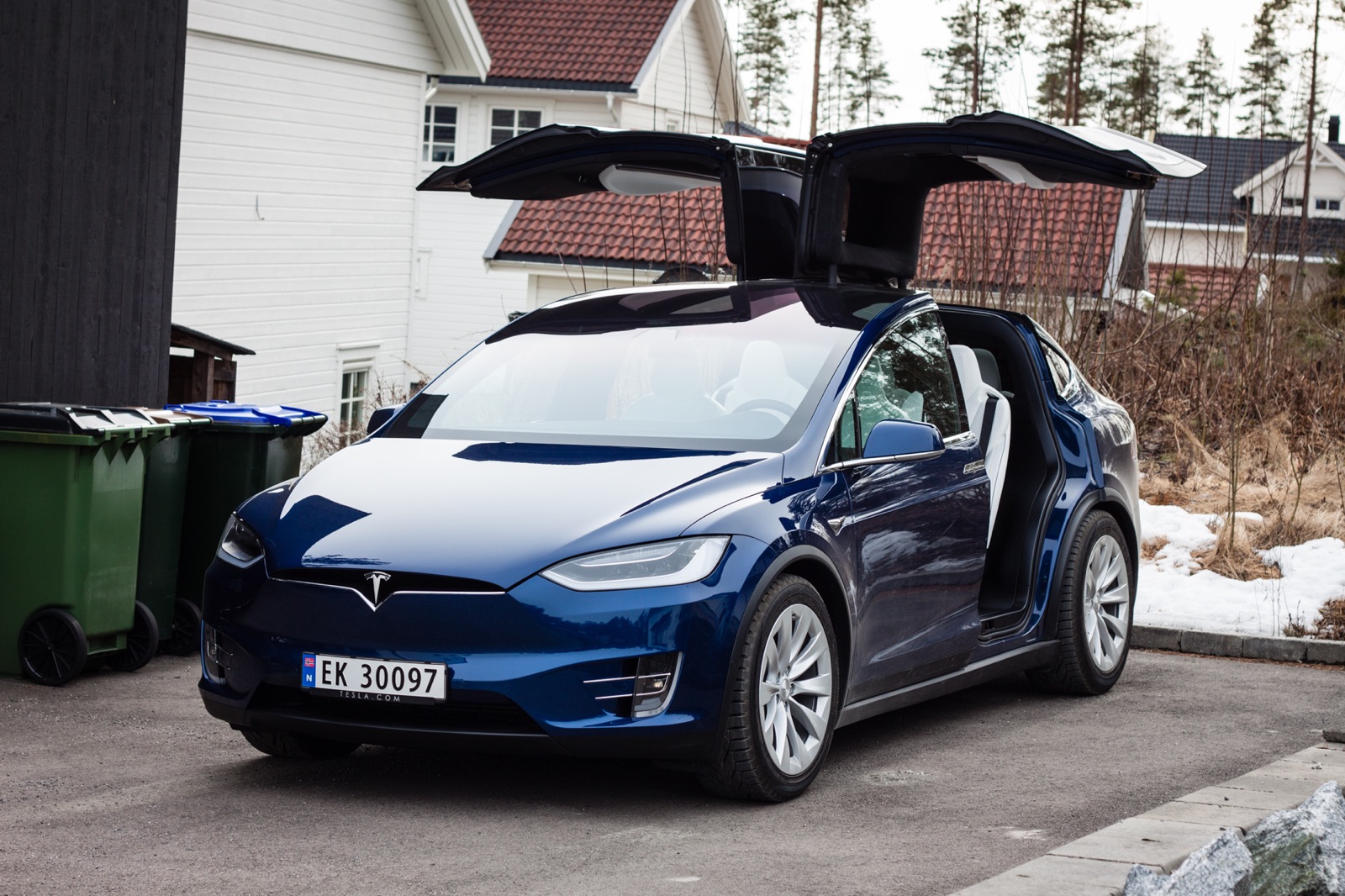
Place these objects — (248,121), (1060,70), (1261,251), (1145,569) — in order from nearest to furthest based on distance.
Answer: (1145,569) < (1261,251) < (248,121) < (1060,70)

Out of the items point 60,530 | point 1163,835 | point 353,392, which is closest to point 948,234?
point 60,530

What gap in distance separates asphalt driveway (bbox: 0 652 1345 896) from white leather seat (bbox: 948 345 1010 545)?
104 centimetres

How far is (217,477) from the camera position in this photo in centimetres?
859

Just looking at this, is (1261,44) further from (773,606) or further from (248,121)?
(773,606)

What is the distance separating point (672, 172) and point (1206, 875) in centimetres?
506

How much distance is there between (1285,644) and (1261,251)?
19.3 feet

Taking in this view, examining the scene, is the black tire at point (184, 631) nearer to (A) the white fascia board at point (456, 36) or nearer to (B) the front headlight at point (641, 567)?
(B) the front headlight at point (641, 567)

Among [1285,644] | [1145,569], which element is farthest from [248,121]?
[1285,644]

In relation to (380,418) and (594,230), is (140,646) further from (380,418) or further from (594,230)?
(594,230)

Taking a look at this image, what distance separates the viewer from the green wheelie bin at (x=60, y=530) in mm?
7438

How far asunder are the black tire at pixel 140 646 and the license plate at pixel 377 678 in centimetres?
282

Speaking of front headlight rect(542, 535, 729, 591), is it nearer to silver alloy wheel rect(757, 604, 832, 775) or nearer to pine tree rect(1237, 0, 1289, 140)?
silver alloy wheel rect(757, 604, 832, 775)

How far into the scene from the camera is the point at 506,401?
21.8 feet

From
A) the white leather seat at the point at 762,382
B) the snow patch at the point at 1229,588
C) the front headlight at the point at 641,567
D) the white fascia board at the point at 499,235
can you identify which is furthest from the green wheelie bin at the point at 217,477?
the white fascia board at the point at 499,235
